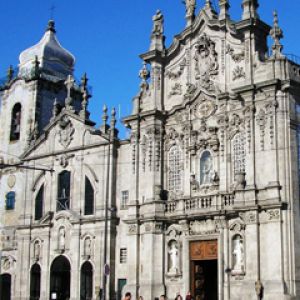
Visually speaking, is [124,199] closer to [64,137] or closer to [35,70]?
[64,137]

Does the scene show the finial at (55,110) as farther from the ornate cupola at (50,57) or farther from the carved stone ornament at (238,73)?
the carved stone ornament at (238,73)

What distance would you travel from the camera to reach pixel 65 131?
4450 centimetres

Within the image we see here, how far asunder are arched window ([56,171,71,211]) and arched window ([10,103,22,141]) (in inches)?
294

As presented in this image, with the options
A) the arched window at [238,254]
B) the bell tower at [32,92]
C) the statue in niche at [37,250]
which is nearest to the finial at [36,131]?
the bell tower at [32,92]

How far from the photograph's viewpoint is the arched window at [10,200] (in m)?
48.0

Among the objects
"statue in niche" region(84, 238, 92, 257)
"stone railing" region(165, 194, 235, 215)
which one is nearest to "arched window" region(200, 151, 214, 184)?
"stone railing" region(165, 194, 235, 215)

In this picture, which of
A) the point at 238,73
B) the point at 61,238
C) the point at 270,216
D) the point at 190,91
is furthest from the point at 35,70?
the point at 270,216

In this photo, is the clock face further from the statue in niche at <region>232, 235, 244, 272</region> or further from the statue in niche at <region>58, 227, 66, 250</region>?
the statue in niche at <region>58, 227, 66, 250</region>

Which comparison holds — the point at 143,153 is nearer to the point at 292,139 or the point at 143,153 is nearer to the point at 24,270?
the point at 292,139

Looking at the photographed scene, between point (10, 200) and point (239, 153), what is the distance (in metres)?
19.6

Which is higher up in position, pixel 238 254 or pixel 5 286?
pixel 238 254

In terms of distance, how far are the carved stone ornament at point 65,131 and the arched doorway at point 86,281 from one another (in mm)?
8109

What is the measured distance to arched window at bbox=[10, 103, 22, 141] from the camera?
164ft

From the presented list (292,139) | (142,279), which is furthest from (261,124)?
(142,279)
